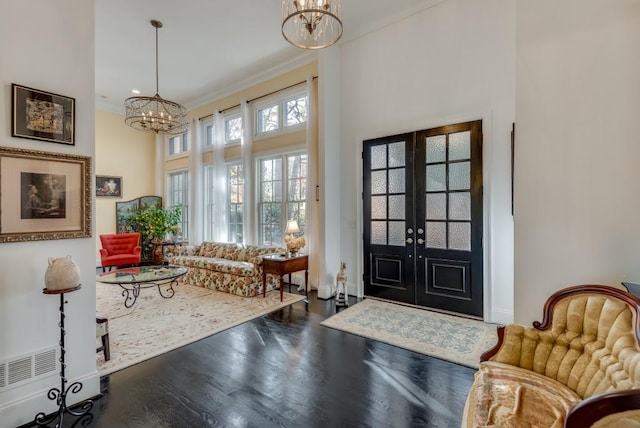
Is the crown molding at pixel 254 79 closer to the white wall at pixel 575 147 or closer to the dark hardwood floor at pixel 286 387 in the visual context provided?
the white wall at pixel 575 147

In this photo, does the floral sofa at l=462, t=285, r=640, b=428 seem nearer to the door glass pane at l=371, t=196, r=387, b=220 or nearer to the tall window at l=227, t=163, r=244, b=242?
the door glass pane at l=371, t=196, r=387, b=220

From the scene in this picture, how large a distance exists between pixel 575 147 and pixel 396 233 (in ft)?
8.44

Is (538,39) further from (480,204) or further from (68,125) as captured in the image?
(68,125)

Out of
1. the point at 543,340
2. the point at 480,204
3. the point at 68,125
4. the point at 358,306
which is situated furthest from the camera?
the point at 358,306

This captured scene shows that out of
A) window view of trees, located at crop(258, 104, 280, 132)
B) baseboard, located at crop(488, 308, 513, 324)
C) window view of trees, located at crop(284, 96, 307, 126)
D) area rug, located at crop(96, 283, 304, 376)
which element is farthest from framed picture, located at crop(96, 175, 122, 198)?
baseboard, located at crop(488, 308, 513, 324)

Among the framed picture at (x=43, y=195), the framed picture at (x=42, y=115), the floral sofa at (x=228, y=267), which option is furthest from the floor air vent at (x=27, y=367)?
the floral sofa at (x=228, y=267)

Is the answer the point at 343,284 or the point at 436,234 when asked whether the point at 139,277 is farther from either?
the point at 436,234

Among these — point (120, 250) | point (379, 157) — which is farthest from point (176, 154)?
point (379, 157)

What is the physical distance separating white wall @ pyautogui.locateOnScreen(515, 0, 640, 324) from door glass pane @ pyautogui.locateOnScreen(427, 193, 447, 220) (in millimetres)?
1702

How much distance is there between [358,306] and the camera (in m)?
4.39

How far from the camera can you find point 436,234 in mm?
4105

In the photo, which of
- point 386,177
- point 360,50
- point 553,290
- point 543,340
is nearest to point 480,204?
point 386,177

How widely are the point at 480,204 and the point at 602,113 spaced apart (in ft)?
5.90

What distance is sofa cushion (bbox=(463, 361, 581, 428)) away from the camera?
1357 mm
